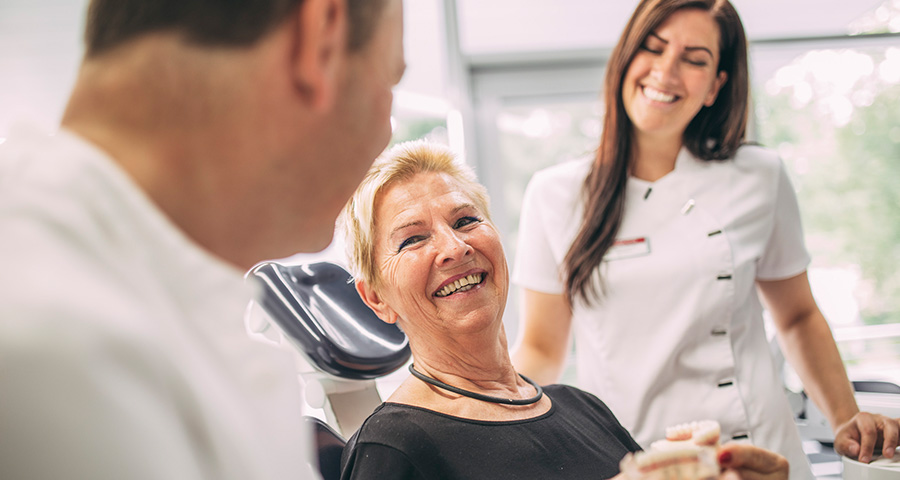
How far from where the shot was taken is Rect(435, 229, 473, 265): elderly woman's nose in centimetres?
129

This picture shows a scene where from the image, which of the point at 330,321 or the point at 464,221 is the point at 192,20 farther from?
the point at 330,321

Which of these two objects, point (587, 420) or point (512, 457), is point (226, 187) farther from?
point (587, 420)

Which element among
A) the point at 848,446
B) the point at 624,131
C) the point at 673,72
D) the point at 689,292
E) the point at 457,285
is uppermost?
A: the point at 673,72

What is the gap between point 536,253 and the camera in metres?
1.89

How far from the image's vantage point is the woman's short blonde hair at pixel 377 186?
1363mm

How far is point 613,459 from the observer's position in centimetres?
131

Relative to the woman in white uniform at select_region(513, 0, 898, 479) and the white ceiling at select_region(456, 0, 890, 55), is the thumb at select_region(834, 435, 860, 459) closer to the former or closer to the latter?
the woman in white uniform at select_region(513, 0, 898, 479)

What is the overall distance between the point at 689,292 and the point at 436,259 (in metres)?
0.79

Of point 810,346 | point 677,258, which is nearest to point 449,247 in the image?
point 677,258

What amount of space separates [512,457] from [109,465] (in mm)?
905

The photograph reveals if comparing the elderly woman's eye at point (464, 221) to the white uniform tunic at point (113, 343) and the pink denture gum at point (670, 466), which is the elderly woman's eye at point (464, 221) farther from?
the white uniform tunic at point (113, 343)

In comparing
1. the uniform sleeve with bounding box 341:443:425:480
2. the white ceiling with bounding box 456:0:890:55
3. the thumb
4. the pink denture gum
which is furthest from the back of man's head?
the white ceiling with bounding box 456:0:890:55

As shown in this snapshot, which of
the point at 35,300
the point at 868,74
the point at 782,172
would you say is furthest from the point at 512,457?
the point at 868,74

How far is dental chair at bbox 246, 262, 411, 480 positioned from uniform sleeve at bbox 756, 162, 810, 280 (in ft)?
3.29
